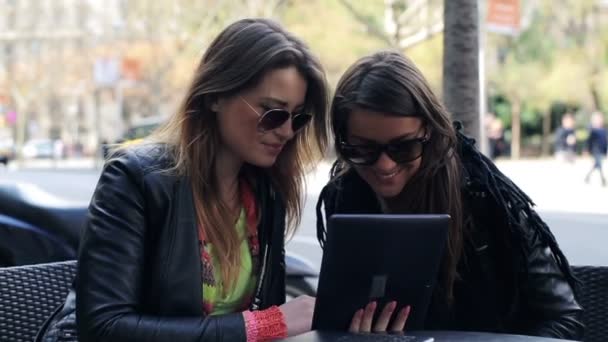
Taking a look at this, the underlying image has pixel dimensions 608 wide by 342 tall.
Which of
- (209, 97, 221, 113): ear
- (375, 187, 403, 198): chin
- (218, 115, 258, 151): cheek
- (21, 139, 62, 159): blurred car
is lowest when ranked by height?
(21, 139, 62, 159): blurred car

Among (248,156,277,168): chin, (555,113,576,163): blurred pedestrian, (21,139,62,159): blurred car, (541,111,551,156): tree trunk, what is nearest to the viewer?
(248,156,277,168): chin

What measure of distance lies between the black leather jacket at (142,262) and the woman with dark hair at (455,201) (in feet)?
1.74

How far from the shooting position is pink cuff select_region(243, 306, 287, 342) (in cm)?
220

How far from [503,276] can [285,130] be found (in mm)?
722

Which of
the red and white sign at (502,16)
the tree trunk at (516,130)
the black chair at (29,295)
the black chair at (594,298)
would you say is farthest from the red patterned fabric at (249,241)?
the tree trunk at (516,130)

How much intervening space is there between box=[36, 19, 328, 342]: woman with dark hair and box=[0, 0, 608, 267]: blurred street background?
2961mm

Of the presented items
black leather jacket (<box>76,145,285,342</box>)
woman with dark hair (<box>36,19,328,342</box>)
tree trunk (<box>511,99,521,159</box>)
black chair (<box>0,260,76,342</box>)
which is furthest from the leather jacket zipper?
tree trunk (<box>511,99,521,159</box>)

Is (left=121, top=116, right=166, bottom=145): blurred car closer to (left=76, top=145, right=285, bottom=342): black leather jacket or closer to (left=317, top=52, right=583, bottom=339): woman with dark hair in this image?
(left=76, top=145, right=285, bottom=342): black leather jacket

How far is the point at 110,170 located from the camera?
236 cm

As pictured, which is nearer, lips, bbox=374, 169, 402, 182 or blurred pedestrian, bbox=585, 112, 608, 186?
lips, bbox=374, 169, 402, 182

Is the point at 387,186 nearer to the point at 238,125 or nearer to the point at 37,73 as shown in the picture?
the point at 238,125

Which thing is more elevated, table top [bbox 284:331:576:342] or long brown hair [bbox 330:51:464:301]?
long brown hair [bbox 330:51:464:301]

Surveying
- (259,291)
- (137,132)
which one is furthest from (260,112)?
(137,132)

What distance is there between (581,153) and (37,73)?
1215 inches
